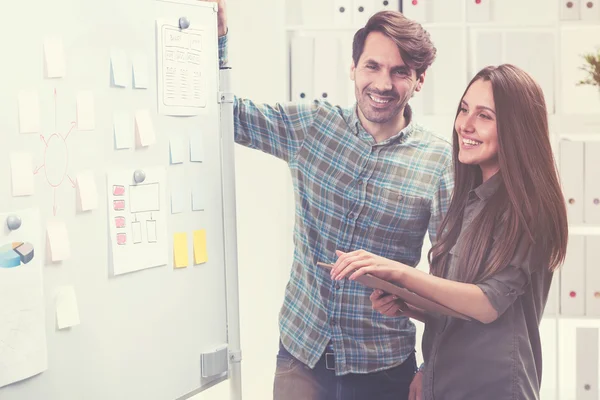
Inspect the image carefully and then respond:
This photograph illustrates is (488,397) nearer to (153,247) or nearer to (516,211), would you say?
(516,211)

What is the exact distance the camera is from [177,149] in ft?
5.98

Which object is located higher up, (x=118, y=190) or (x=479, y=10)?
(x=479, y=10)

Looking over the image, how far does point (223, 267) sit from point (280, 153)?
417 mm

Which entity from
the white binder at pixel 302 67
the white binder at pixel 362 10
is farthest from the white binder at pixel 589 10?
the white binder at pixel 302 67

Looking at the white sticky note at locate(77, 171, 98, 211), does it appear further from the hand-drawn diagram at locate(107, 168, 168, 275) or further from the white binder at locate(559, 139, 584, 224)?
the white binder at locate(559, 139, 584, 224)

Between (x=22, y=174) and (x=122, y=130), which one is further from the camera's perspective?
(x=122, y=130)

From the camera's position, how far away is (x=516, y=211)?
1.74 metres

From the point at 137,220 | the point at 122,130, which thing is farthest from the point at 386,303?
the point at 122,130

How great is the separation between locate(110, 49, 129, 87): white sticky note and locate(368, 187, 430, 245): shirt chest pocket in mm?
768

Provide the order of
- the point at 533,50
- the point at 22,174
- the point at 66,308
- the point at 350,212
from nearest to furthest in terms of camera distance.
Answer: the point at 22,174, the point at 66,308, the point at 350,212, the point at 533,50

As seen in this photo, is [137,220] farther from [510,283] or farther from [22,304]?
[510,283]

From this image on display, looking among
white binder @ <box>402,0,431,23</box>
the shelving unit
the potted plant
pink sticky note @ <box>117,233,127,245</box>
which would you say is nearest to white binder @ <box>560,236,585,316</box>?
the shelving unit

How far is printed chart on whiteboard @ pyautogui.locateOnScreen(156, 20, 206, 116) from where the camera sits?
5.83ft

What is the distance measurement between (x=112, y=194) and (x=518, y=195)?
951 millimetres
